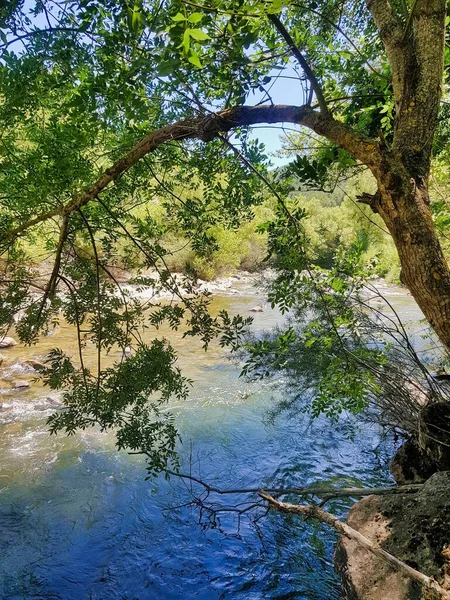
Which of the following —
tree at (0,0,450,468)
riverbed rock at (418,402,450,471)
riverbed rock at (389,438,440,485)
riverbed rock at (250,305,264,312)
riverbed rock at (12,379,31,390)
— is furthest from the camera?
riverbed rock at (250,305,264,312)

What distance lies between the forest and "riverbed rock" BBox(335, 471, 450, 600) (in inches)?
0.5

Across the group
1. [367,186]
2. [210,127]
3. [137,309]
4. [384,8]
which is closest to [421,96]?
[384,8]

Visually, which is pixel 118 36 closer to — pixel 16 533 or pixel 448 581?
pixel 448 581

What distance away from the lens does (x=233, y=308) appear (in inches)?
575

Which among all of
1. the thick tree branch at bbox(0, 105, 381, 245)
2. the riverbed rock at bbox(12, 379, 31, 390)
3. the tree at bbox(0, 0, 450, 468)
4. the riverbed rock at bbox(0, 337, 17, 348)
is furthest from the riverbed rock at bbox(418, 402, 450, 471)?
the riverbed rock at bbox(0, 337, 17, 348)

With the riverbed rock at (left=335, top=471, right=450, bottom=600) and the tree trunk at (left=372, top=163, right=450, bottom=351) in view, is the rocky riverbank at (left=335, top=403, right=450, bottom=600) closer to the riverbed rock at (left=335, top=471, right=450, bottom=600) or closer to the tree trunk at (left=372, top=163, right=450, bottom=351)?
the riverbed rock at (left=335, top=471, right=450, bottom=600)

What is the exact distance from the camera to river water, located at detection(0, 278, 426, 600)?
3643mm

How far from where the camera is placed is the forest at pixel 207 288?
1.76 meters

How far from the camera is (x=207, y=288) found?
273 centimetres

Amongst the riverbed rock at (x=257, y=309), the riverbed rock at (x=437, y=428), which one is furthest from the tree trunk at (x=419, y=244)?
the riverbed rock at (x=257, y=309)

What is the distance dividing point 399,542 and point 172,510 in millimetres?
2954

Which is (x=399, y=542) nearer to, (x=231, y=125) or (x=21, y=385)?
(x=231, y=125)

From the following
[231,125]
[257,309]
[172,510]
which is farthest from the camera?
[257,309]

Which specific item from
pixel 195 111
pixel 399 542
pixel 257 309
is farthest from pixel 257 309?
pixel 195 111
